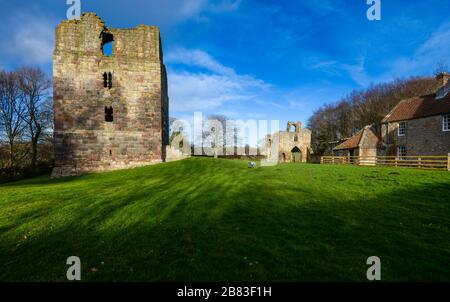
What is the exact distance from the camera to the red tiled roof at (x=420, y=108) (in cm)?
2245

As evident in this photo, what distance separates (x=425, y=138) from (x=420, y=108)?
3.63 meters

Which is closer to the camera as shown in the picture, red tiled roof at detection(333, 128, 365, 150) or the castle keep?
the castle keep

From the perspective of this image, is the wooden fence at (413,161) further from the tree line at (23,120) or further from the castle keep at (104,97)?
the tree line at (23,120)

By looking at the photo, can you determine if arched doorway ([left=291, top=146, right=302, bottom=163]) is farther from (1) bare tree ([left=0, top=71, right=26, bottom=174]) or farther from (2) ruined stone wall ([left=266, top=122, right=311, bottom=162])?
(1) bare tree ([left=0, top=71, right=26, bottom=174])

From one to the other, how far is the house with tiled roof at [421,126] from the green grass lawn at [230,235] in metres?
16.0

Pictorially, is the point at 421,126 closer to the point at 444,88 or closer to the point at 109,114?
the point at 444,88

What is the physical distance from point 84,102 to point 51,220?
1756cm

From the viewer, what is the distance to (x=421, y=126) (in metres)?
23.9

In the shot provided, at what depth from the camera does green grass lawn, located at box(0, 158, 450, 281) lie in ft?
14.5

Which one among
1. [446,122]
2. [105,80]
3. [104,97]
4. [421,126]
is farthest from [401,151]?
[105,80]

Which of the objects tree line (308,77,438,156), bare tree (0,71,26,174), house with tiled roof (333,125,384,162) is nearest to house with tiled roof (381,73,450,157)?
house with tiled roof (333,125,384,162)

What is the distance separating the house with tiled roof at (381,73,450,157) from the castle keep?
1026 inches

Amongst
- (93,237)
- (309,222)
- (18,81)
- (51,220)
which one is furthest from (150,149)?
(18,81)

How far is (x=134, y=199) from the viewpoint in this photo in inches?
377
